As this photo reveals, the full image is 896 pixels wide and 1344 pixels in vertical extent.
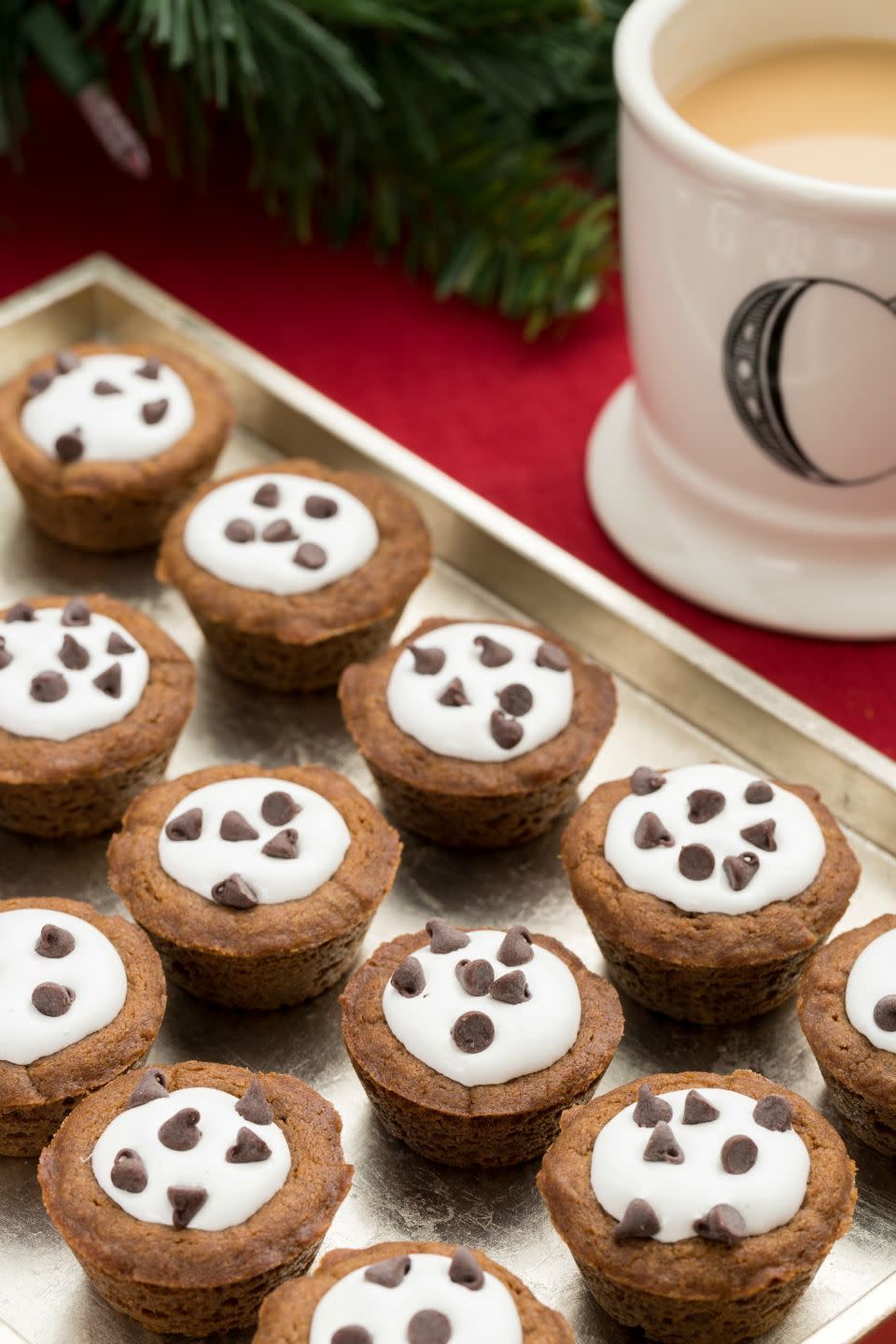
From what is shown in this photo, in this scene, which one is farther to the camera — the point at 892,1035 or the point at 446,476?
the point at 446,476

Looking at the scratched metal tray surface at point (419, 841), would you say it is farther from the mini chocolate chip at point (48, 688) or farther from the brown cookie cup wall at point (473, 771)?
the mini chocolate chip at point (48, 688)

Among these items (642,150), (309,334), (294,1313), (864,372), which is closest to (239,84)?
(309,334)

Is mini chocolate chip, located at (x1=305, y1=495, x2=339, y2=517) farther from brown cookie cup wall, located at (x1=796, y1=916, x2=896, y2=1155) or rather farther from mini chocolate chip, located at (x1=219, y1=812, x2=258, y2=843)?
brown cookie cup wall, located at (x1=796, y1=916, x2=896, y2=1155)

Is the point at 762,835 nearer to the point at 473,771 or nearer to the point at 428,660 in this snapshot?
the point at 473,771

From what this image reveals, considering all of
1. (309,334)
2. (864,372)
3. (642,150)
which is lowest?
(309,334)

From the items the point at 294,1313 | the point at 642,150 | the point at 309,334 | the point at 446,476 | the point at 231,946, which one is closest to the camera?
the point at 294,1313

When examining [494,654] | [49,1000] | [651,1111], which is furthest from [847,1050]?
[49,1000]

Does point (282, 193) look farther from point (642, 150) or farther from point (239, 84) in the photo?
point (642, 150)
